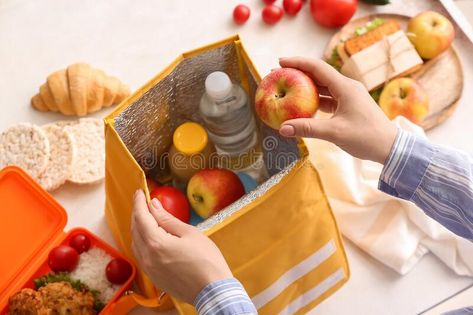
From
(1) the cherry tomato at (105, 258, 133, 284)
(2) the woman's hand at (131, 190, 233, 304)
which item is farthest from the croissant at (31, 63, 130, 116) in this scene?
(2) the woman's hand at (131, 190, 233, 304)

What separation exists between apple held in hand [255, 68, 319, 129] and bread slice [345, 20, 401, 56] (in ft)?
1.29

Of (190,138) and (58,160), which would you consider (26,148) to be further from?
(190,138)

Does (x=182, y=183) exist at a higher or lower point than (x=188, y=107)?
lower

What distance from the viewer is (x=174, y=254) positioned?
0.60 metres

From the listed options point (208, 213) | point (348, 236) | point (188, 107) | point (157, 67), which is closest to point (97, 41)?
point (157, 67)

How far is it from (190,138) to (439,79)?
565 millimetres

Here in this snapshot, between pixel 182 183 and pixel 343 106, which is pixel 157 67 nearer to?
pixel 182 183

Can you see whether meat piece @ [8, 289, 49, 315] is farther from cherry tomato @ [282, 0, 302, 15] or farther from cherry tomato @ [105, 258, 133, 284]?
cherry tomato @ [282, 0, 302, 15]

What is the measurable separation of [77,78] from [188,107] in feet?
0.99

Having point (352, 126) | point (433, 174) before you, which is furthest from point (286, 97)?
point (433, 174)

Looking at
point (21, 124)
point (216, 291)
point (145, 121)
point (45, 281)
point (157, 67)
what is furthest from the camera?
point (157, 67)

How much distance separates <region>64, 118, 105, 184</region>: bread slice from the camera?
96cm

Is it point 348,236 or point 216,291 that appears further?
point 348,236

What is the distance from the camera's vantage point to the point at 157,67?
1094mm
